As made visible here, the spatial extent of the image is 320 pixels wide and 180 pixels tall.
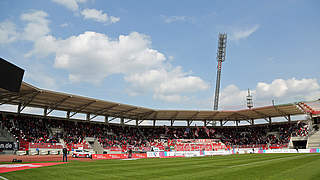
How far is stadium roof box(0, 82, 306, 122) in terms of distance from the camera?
40.6m

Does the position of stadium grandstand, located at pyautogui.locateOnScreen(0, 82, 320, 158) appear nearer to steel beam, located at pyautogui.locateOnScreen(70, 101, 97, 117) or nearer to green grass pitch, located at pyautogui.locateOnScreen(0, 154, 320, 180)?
steel beam, located at pyautogui.locateOnScreen(70, 101, 97, 117)

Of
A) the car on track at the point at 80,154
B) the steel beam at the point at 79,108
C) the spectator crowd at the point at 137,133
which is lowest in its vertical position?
the car on track at the point at 80,154

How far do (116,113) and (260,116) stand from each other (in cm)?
3664

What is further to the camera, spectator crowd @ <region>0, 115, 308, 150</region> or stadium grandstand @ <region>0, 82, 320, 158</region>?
spectator crowd @ <region>0, 115, 308, 150</region>

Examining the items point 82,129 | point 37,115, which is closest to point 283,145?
point 82,129

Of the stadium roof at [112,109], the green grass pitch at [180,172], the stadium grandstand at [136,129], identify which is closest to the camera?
the green grass pitch at [180,172]

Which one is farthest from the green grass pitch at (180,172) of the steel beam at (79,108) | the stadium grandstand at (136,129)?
the steel beam at (79,108)

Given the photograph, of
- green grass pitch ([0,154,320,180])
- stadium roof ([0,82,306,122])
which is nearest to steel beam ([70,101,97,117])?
stadium roof ([0,82,306,122])

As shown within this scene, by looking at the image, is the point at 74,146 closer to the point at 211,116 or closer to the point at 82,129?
the point at 82,129

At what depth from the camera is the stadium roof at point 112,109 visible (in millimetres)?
40594

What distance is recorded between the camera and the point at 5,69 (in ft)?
59.7

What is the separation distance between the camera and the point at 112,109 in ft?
180

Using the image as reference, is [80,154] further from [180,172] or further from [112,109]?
[180,172]

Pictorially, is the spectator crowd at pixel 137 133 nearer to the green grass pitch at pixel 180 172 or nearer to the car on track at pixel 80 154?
the car on track at pixel 80 154
